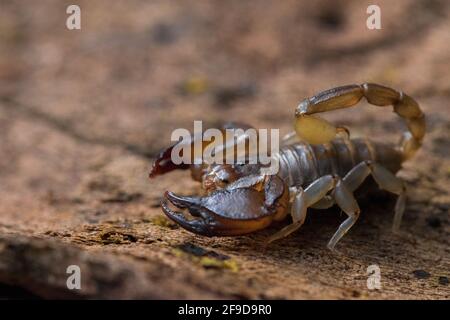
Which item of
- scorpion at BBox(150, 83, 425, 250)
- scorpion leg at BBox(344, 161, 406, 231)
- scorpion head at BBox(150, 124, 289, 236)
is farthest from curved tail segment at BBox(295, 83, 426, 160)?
scorpion head at BBox(150, 124, 289, 236)

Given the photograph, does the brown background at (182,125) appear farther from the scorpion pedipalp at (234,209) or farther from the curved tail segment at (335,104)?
the curved tail segment at (335,104)

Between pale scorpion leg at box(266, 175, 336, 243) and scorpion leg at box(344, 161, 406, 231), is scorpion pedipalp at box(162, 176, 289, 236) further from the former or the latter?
scorpion leg at box(344, 161, 406, 231)

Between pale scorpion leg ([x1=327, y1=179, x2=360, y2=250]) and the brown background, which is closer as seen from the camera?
the brown background

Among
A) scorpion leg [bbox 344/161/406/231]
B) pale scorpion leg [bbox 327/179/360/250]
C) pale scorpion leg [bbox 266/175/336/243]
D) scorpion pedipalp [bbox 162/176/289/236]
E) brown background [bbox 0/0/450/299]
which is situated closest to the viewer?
brown background [bbox 0/0/450/299]

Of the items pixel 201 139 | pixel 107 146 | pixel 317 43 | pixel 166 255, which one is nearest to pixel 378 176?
pixel 201 139

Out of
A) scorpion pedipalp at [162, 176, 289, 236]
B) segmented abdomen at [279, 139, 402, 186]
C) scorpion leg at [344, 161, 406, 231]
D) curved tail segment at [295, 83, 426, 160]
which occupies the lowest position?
scorpion pedipalp at [162, 176, 289, 236]

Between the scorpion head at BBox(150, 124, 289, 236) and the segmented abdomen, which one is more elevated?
the segmented abdomen

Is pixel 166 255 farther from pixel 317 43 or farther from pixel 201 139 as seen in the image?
pixel 317 43

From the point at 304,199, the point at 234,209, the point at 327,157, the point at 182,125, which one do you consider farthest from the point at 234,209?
the point at 182,125
